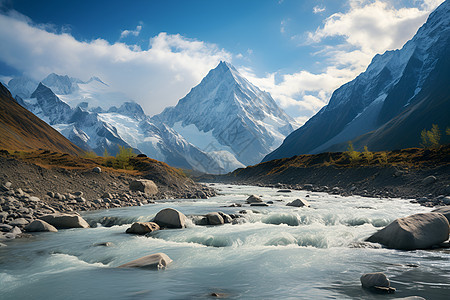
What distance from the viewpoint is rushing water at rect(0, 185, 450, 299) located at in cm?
984

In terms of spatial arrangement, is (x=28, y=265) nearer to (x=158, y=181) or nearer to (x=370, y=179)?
(x=158, y=181)

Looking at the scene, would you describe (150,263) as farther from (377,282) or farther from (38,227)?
(38,227)

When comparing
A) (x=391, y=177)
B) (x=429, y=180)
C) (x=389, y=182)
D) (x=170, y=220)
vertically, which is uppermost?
(x=391, y=177)

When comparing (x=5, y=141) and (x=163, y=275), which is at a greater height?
(x=5, y=141)

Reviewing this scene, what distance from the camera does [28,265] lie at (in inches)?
516

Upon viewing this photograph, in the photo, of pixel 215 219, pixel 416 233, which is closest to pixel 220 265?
pixel 215 219

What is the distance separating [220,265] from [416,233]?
11409 mm

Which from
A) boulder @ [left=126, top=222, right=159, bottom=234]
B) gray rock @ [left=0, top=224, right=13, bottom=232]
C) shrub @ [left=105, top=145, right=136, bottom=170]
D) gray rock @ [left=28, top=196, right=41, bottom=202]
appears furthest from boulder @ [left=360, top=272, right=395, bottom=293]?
shrub @ [left=105, top=145, right=136, bottom=170]

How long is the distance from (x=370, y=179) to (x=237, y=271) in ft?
188

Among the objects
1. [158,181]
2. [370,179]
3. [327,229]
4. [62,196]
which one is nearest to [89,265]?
[327,229]

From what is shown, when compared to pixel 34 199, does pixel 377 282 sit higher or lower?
lower

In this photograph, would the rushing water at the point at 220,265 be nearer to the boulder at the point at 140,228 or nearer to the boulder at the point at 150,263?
the boulder at the point at 150,263

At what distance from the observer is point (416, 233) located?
15.6m

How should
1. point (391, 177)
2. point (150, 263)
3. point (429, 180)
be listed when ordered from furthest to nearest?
point (391, 177) < point (429, 180) < point (150, 263)
